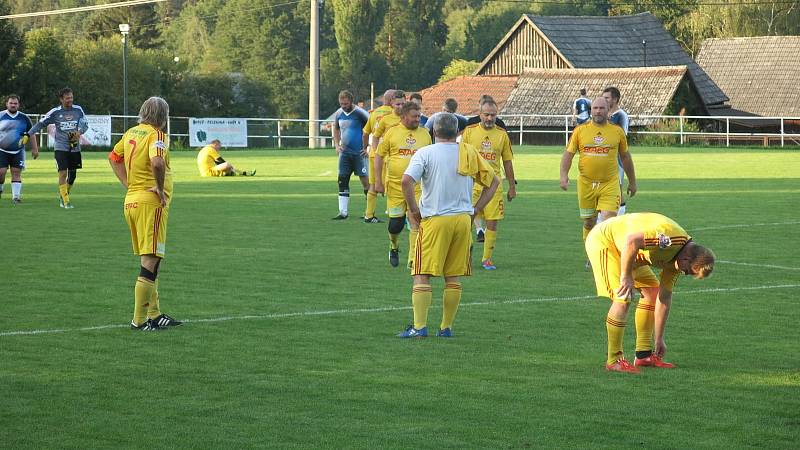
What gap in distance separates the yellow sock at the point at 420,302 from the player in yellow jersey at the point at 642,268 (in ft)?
5.51

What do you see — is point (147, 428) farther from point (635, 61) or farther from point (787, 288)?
point (635, 61)

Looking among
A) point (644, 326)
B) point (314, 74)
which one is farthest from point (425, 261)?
point (314, 74)

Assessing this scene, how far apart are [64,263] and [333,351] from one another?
6.61 m

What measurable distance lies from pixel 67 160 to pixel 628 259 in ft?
53.8

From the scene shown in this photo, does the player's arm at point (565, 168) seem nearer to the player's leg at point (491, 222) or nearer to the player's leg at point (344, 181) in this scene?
the player's leg at point (491, 222)

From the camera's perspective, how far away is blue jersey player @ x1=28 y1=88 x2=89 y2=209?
2254 cm

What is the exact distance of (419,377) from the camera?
8.98 metres

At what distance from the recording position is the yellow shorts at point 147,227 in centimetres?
1090

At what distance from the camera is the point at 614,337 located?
907cm

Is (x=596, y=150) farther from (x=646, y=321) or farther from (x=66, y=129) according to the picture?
(x=66, y=129)

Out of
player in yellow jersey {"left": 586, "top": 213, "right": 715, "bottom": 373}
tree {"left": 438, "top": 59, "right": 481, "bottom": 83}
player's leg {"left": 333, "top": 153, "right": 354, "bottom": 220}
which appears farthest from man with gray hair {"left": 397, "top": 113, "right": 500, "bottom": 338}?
tree {"left": 438, "top": 59, "right": 481, "bottom": 83}

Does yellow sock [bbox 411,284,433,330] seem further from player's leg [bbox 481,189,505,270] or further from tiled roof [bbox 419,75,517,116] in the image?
tiled roof [bbox 419,75,517,116]

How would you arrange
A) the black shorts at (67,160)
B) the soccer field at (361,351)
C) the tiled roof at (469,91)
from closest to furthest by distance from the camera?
1. the soccer field at (361,351)
2. the black shorts at (67,160)
3. the tiled roof at (469,91)

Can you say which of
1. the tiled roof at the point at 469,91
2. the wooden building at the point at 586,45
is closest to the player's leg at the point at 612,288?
the tiled roof at the point at 469,91
